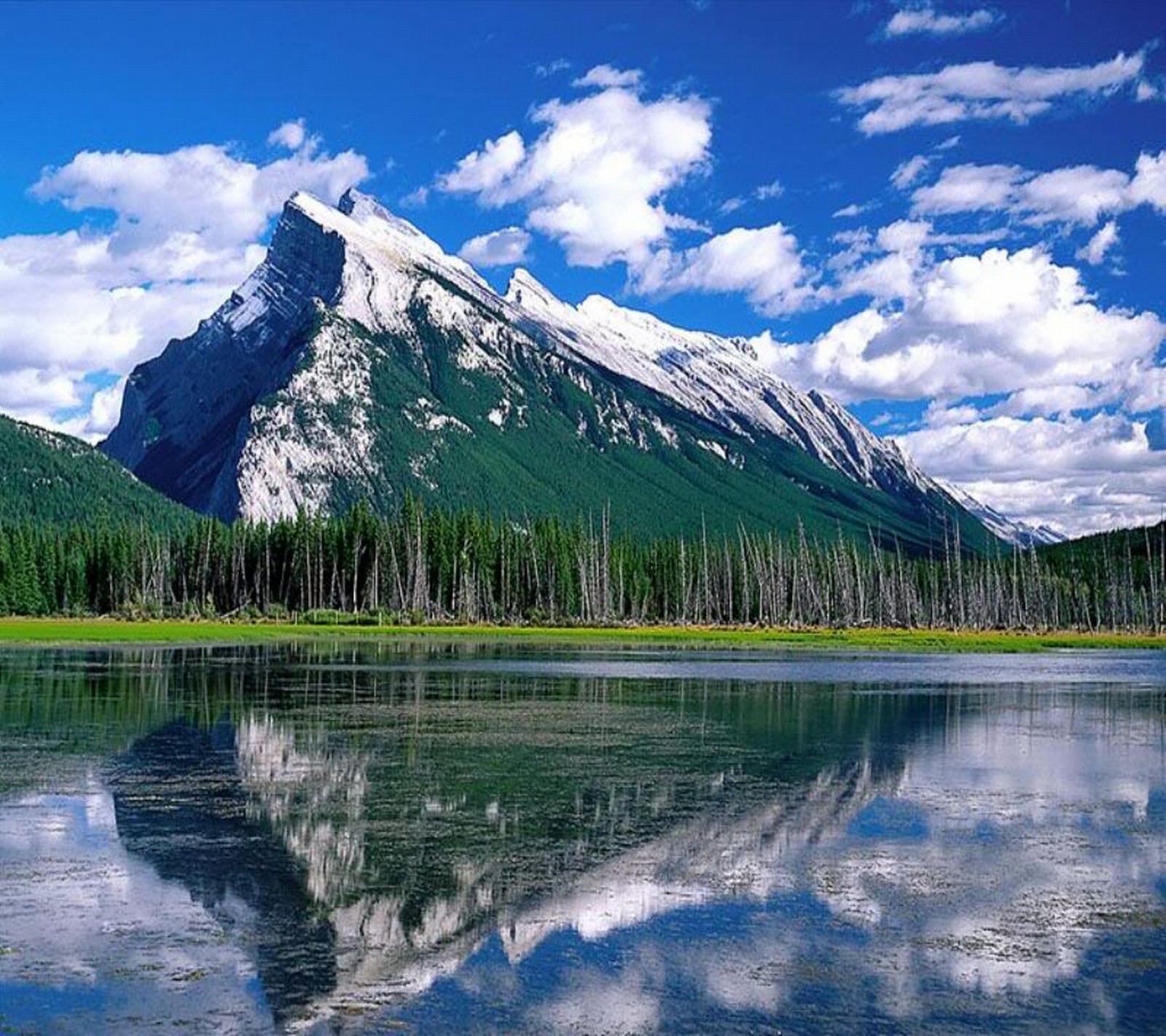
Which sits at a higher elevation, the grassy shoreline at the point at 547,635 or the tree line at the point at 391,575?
the tree line at the point at 391,575

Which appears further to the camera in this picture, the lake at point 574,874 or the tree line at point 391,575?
the tree line at point 391,575

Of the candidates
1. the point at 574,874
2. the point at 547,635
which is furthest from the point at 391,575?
the point at 574,874

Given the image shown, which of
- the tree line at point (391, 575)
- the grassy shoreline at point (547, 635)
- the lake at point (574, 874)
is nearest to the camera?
the lake at point (574, 874)

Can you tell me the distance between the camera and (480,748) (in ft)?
121

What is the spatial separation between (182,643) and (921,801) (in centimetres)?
8349

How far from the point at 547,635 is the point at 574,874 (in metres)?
124

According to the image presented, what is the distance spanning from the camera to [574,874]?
68.5 feet

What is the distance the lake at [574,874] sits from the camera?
571 inches

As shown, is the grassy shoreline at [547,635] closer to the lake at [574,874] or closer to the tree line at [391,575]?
the tree line at [391,575]

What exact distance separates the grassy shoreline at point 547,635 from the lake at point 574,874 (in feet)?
220

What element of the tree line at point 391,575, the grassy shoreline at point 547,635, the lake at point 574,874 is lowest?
the lake at point 574,874

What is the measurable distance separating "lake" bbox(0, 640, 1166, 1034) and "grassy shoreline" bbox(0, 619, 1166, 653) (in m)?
67.1

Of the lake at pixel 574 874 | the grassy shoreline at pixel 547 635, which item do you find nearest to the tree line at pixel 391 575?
the grassy shoreline at pixel 547 635

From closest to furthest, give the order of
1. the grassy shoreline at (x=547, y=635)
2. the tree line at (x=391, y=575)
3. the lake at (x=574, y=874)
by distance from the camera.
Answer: the lake at (x=574, y=874) < the grassy shoreline at (x=547, y=635) < the tree line at (x=391, y=575)
